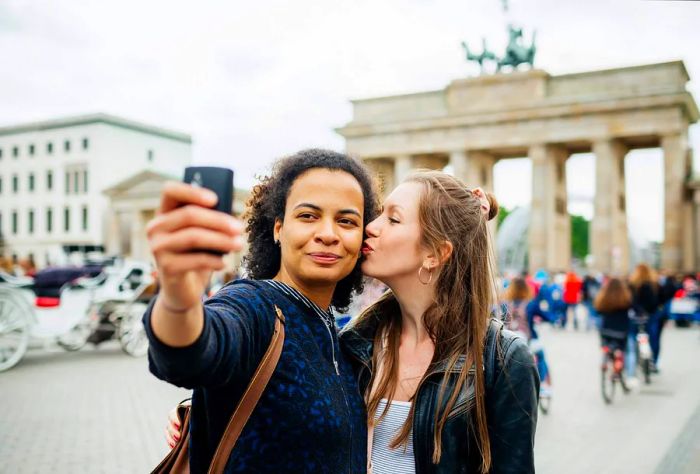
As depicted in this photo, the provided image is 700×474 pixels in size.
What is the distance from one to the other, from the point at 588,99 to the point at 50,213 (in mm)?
64338

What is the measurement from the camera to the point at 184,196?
1347mm

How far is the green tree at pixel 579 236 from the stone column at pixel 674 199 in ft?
213

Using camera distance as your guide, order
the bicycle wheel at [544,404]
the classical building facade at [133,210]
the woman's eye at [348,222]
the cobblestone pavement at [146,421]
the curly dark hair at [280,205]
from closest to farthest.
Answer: the woman's eye at [348,222], the curly dark hair at [280,205], the cobblestone pavement at [146,421], the bicycle wheel at [544,404], the classical building facade at [133,210]

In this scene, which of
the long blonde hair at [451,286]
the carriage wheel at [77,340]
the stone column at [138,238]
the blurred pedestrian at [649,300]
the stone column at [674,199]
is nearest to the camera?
the long blonde hair at [451,286]

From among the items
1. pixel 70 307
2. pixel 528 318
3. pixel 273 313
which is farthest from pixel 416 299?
pixel 70 307

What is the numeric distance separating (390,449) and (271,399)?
2.65 feet

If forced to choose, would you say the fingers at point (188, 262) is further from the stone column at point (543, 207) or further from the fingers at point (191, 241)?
the stone column at point (543, 207)

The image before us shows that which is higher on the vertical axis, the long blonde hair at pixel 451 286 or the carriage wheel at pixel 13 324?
the long blonde hair at pixel 451 286

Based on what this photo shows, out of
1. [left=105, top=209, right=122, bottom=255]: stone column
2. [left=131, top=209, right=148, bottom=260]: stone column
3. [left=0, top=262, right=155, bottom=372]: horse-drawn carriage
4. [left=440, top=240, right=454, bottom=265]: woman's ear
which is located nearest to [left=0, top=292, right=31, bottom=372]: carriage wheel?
[left=0, top=262, right=155, bottom=372]: horse-drawn carriage

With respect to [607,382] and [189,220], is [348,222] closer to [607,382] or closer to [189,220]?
[189,220]

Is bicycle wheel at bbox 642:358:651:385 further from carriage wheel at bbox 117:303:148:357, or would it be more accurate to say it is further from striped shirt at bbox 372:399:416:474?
striped shirt at bbox 372:399:416:474

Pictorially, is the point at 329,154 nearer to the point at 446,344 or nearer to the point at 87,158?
the point at 446,344

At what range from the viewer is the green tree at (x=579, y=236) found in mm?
105625

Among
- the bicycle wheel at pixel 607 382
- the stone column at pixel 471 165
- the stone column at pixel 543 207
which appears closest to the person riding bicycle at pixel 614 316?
the bicycle wheel at pixel 607 382
